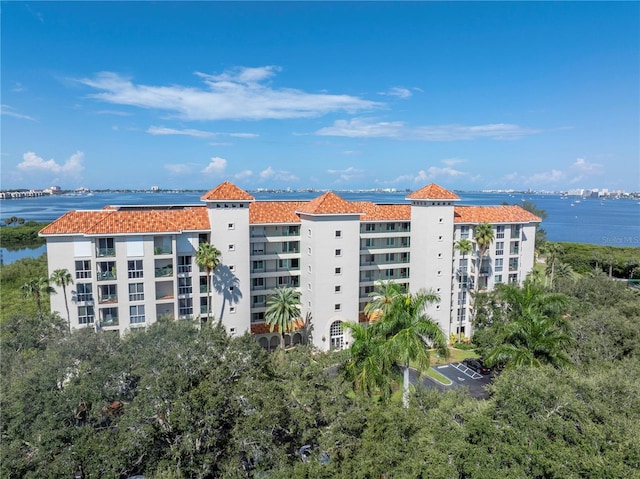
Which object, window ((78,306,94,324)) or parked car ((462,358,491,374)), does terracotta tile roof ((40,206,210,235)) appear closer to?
window ((78,306,94,324))

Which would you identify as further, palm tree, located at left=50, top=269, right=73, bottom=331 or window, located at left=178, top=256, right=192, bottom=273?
window, located at left=178, top=256, right=192, bottom=273

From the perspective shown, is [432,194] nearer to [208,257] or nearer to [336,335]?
[336,335]

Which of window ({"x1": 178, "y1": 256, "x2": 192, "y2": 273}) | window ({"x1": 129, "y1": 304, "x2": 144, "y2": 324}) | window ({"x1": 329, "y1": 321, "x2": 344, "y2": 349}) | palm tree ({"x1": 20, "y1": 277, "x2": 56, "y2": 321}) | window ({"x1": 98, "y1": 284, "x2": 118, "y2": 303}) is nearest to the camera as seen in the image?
palm tree ({"x1": 20, "y1": 277, "x2": 56, "y2": 321})

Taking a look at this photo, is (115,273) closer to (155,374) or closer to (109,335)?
(109,335)

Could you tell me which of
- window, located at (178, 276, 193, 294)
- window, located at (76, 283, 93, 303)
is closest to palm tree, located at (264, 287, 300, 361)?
window, located at (178, 276, 193, 294)

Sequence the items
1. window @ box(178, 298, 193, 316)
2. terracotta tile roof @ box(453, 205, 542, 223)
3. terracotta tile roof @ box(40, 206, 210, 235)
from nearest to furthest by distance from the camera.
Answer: terracotta tile roof @ box(40, 206, 210, 235) → window @ box(178, 298, 193, 316) → terracotta tile roof @ box(453, 205, 542, 223)

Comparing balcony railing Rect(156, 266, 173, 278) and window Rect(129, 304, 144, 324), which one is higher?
balcony railing Rect(156, 266, 173, 278)
